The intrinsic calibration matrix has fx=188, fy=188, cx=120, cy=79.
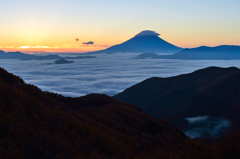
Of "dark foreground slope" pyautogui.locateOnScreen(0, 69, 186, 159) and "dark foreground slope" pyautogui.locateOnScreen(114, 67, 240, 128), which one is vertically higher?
"dark foreground slope" pyautogui.locateOnScreen(0, 69, 186, 159)

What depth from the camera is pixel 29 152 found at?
841cm

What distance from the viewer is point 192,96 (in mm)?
49906

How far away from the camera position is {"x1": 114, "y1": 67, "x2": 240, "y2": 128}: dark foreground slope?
136 ft

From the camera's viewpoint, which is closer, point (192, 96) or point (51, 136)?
point (51, 136)

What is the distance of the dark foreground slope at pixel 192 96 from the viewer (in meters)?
41.3

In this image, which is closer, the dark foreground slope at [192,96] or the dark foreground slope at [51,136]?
the dark foreground slope at [51,136]

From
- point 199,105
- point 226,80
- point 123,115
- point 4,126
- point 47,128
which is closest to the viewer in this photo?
point 4,126

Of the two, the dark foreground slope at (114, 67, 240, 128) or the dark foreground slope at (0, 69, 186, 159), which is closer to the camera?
the dark foreground slope at (0, 69, 186, 159)

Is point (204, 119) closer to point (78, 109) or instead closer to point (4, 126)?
point (78, 109)

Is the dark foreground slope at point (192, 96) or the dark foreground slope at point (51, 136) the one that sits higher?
the dark foreground slope at point (51, 136)

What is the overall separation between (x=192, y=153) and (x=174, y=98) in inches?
1889

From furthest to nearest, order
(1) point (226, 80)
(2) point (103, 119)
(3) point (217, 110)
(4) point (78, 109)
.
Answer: (1) point (226, 80) < (3) point (217, 110) < (4) point (78, 109) < (2) point (103, 119)

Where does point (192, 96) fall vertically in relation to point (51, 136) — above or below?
→ below

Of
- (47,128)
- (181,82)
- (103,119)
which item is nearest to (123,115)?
(103,119)
